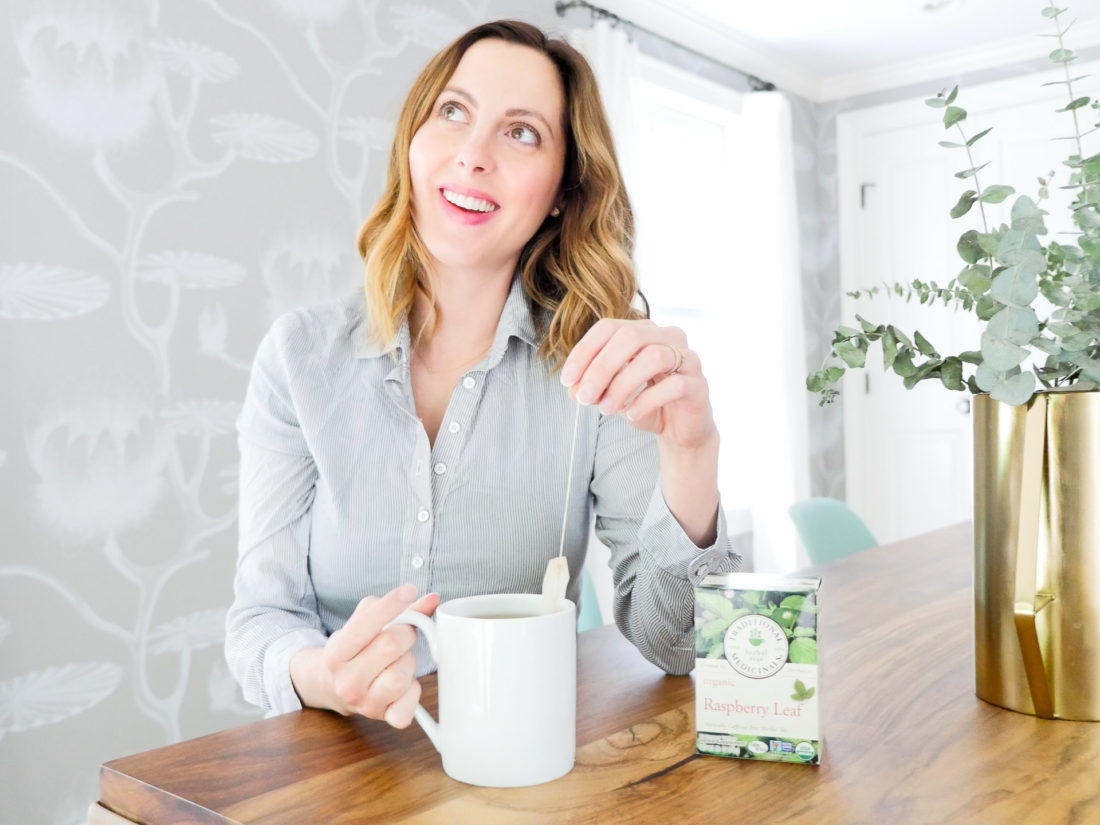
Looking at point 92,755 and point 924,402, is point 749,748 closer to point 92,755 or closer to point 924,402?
point 92,755

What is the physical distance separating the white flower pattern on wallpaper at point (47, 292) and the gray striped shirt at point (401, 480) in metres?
1.15

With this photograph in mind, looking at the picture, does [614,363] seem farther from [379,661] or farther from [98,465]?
[98,465]

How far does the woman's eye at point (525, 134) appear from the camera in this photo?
133 cm

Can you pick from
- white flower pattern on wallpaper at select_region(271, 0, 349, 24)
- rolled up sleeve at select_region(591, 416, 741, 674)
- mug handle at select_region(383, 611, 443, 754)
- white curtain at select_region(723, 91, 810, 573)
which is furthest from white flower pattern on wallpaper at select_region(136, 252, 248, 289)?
white curtain at select_region(723, 91, 810, 573)

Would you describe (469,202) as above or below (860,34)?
below

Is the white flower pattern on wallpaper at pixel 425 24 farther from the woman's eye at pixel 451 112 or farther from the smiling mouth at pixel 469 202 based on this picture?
the smiling mouth at pixel 469 202

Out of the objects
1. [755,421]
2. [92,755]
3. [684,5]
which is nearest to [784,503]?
[755,421]

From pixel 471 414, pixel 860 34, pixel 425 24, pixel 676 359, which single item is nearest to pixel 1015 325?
pixel 676 359

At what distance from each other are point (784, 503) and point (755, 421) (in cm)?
40

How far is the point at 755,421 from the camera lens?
448 centimetres

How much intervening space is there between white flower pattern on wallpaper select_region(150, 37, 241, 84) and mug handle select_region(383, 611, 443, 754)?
6.91ft

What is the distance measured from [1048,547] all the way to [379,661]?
0.53m

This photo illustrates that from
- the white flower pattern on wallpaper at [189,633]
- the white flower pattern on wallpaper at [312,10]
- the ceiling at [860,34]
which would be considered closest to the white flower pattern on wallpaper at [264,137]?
the white flower pattern on wallpaper at [312,10]

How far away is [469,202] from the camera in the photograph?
4.11 ft
